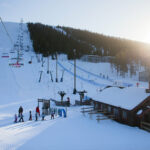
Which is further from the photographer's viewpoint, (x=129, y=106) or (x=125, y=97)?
(x=125, y=97)

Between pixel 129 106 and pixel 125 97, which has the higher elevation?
pixel 125 97

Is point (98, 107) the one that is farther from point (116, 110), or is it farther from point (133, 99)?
point (133, 99)

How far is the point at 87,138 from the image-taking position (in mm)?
7371

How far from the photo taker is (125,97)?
10852mm

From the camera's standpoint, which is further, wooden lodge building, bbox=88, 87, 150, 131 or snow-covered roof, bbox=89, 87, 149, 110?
snow-covered roof, bbox=89, 87, 149, 110

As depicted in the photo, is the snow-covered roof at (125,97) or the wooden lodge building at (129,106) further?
the snow-covered roof at (125,97)

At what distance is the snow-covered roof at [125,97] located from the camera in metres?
9.77

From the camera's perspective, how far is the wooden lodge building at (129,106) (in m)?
9.32

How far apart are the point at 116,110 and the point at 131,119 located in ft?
4.73

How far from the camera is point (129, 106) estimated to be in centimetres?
962

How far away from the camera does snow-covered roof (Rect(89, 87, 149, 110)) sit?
9773mm

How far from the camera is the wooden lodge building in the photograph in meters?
9.32

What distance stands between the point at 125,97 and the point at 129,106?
51.1 inches

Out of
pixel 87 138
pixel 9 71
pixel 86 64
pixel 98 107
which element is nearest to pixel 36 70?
pixel 9 71
